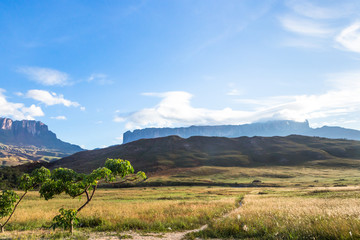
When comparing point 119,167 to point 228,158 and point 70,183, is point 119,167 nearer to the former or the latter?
point 70,183

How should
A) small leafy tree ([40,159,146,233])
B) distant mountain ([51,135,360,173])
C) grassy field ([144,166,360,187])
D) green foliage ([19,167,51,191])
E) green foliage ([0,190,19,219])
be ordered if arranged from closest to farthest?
small leafy tree ([40,159,146,233]) < green foliage ([19,167,51,191]) < green foliage ([0,190,19,219]) < grassy field ([144,166,360,187]) < distant mountain ([51,135,360,173])

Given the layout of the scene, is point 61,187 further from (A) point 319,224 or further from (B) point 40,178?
(A) point 319,224

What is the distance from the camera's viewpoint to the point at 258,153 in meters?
187

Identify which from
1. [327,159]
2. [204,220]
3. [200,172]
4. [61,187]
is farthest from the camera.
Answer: [327,159]

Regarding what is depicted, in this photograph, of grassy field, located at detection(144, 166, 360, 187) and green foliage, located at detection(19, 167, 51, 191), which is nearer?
green foliage, located at detection(19, 167, 51, 191)

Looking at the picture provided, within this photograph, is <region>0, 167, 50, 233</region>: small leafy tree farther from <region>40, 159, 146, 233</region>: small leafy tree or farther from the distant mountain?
the distant mountain

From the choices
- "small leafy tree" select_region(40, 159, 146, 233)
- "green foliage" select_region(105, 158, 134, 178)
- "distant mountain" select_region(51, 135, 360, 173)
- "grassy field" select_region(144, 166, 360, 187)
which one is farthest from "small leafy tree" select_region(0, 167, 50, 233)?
"distant mountain" select_region(51, 135, 360, 173)

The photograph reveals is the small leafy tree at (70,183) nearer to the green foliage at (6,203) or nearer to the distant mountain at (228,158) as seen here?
the green foliage at (6,203)

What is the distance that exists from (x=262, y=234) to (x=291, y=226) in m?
1.63

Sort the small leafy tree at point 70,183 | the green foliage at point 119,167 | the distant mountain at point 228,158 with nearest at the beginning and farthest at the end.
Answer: the small leafy tree at point 70,183 < the green foliage at point 119,167 < the distant mountain at point 228,158

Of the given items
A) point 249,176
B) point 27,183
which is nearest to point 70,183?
point 27,183

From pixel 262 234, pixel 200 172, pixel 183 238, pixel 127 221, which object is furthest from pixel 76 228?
pixel 200 172

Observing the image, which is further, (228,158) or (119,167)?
(228,158)

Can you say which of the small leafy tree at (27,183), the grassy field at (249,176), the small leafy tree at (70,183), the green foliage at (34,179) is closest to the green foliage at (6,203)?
the small leafy tree at (27,183)
